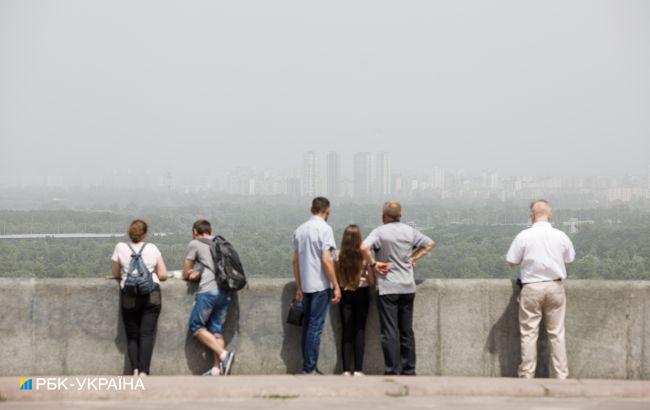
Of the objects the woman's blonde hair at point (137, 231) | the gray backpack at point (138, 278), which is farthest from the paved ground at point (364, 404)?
the woman's blonde hair at point (137, 231)

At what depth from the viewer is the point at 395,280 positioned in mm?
9016

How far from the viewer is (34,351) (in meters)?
9.25

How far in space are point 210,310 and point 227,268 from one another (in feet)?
1.50

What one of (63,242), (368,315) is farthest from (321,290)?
(63,242)

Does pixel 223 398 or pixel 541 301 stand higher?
pixel 541 301

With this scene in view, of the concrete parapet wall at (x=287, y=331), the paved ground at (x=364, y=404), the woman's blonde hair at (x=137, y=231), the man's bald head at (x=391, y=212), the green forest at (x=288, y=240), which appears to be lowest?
the green forest at (x=288, y=240)

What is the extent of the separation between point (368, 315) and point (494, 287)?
1325 mm

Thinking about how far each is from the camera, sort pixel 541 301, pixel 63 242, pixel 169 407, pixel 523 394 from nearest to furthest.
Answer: pixel 169 407 → pixel 523 394 → pixel 541 301 → pixel 63 242

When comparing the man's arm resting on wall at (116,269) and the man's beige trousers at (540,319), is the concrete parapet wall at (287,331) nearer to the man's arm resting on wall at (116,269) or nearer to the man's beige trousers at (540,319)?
the man's arm resting on wall at (116,269)

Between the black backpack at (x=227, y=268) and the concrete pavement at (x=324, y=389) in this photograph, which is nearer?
the concrete pavement at (x=324, y=389)

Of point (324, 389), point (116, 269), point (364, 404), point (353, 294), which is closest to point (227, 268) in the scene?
point (116, 269)

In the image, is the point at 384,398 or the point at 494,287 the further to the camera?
the point at 494,287

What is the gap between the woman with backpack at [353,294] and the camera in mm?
8984

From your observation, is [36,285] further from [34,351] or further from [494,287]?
[494,287]
